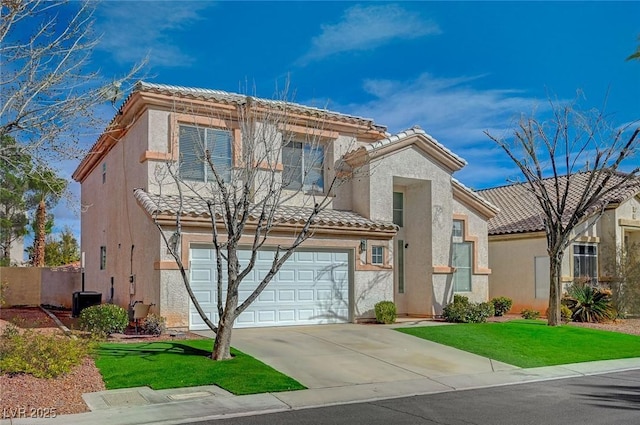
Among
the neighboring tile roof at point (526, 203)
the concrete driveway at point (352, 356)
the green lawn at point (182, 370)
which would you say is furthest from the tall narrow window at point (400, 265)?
the green lawn at point (182, 370)

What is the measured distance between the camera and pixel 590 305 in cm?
2216

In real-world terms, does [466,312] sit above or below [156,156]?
below

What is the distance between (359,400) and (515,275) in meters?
17.9

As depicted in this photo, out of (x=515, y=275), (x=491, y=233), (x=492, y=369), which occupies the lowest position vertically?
(x=492, y=369)

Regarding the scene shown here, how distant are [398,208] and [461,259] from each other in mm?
3375

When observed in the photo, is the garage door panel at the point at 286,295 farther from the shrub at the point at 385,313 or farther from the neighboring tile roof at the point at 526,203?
the neighboring tile roof at the point at 526,203

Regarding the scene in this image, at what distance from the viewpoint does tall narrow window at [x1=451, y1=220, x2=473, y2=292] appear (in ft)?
75.6

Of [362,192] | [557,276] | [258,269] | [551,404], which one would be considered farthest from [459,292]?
[551,404]

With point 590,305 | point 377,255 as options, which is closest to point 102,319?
point 377,255

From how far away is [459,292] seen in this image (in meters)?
22.9

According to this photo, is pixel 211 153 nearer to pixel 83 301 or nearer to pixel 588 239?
pixel 83 301

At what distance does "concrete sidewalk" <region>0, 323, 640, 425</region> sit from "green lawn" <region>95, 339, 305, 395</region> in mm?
307

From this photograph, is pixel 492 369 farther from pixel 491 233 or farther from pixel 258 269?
pixel 491 233

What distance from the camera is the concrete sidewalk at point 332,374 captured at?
30.3ft
